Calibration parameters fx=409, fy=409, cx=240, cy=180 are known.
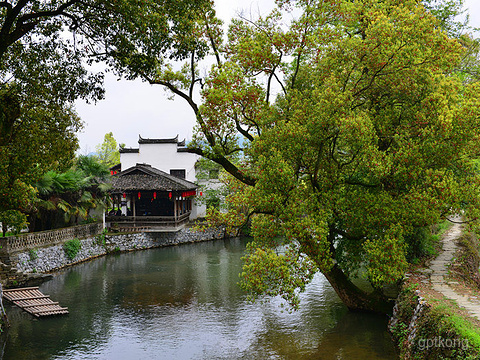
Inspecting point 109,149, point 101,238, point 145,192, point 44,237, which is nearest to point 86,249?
point 101,238

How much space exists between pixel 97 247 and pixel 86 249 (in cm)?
113

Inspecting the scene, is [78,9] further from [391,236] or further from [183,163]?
[183,163]

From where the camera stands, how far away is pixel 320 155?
10.9 meters

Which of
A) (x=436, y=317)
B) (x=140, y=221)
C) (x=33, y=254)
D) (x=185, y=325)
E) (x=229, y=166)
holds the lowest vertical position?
(x=185, y=325)

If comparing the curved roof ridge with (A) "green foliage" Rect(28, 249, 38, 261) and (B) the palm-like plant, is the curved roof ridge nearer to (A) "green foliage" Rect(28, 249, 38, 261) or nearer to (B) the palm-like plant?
(B) the palm-like plant

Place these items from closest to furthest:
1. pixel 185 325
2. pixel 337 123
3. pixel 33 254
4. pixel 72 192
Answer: pixel 337 123 → pixel 185 325 → pixel 33 254 → pixel 72 192

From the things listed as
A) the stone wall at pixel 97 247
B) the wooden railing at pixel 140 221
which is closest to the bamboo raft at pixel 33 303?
the stone wall at pixel 97 247

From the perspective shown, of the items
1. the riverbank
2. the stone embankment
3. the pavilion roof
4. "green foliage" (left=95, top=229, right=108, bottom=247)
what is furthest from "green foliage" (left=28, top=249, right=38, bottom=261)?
the riverbank

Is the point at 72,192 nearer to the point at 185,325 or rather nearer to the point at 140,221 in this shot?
the point at 140,221

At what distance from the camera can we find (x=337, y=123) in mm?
9875

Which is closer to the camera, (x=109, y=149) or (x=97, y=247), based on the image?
(x=97, y=247)

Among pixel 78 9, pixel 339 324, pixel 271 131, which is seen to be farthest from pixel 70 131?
pixel 339 324

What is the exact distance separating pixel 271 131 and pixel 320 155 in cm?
149

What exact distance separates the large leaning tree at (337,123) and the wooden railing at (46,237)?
1054cm
